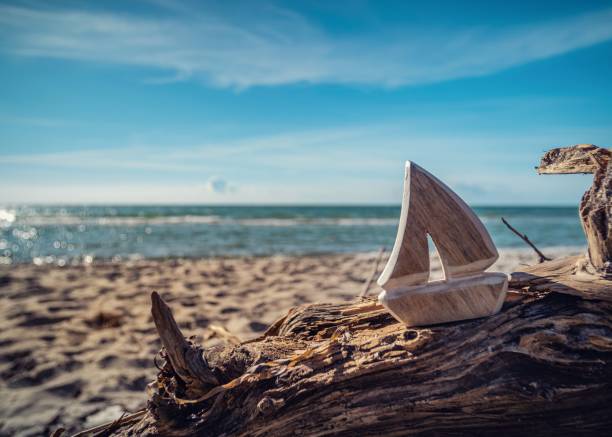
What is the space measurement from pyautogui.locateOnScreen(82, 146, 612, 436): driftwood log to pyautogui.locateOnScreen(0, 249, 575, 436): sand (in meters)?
1.63

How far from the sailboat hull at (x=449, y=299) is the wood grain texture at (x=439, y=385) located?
0.04 meters

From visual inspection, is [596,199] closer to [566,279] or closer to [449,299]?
[566,279]

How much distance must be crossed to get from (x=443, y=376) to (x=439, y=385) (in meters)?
0.03

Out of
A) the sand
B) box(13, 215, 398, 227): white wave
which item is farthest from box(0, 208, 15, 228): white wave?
the sand

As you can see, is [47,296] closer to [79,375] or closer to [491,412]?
[79,375]

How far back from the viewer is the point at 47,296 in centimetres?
589

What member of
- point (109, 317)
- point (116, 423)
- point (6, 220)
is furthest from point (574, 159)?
point (6, 220)

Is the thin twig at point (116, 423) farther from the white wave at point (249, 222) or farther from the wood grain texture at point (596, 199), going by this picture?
the white wave at point (249, 222)

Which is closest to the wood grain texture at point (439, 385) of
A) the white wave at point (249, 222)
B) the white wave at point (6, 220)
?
the white wave at point (249, 222)

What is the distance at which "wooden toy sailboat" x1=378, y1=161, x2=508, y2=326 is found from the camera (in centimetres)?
157

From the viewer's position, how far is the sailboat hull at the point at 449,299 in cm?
154

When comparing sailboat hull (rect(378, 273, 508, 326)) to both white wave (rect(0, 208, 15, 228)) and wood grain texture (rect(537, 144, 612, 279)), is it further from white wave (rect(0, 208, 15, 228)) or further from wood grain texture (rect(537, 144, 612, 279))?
white wave (rect(0, 208, 15, 228))

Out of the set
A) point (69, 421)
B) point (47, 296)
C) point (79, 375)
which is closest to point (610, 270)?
point (69, 421)

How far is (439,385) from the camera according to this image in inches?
57.7
